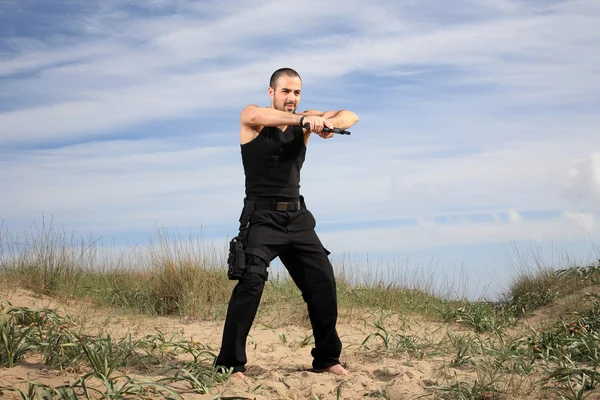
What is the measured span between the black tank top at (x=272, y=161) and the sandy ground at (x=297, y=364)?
1.54m

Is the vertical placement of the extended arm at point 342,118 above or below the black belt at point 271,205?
above

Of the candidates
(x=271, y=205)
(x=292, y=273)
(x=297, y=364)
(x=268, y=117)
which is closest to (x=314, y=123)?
(x=268, y=117)

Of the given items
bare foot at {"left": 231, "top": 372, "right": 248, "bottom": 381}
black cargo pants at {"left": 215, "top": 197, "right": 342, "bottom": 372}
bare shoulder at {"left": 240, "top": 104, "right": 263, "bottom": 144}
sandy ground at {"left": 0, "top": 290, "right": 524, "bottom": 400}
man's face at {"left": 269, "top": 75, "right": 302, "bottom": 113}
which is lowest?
sandy ground at {"left": 0, "top": 290, "right": 524, "bottom": 400}

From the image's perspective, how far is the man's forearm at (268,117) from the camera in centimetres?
→ 474

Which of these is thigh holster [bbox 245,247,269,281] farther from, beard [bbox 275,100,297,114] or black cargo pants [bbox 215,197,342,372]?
beard [bbox 275,100,297,114]

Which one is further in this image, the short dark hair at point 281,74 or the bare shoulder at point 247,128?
the short dark hair at point 281,74

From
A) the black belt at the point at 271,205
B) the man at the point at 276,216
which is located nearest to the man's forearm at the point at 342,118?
the man at the point at 276,216

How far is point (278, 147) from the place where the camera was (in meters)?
4.98

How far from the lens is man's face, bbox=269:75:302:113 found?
5.09 m

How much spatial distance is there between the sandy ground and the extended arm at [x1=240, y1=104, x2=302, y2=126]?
80.2 inches

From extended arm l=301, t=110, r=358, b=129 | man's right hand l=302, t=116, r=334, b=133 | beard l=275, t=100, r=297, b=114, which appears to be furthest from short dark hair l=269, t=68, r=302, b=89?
man's right hand l=302, t=116, r=334, b=133

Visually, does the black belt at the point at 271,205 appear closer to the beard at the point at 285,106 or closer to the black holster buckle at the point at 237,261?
the black holster buckle at the point at 237,261

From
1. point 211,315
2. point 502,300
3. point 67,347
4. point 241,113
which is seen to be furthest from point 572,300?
point 67,347

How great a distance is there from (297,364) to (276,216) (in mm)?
1755
